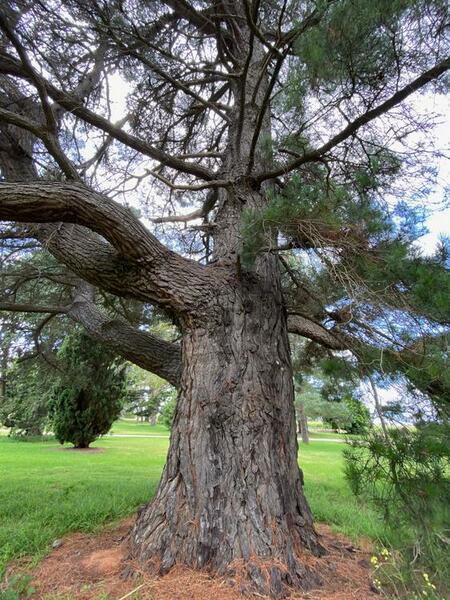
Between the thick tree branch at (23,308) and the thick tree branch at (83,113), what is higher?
the thick tree branch at (83,113)

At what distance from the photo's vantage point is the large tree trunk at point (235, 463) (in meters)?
2.10

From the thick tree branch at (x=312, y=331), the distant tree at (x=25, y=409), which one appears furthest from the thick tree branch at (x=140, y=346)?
the distant tree at (x=25, y=409)

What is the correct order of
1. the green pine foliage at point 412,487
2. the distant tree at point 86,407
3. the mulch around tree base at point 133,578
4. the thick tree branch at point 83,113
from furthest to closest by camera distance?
the distant tree at point 86,407 → the thick tree branch at point 83,113 → the mulch around tree base at point 133,578 → the green pine foliage at point 412,487

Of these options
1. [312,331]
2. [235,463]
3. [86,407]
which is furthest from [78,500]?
[86,407]

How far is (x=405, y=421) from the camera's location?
1820 mm

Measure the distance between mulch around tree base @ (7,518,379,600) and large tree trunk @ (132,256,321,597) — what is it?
0.30ft

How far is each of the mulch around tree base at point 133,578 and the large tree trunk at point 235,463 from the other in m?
0.09

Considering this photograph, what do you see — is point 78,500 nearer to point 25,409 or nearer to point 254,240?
point 254,240

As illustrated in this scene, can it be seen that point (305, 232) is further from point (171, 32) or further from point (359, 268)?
point (171, 32)

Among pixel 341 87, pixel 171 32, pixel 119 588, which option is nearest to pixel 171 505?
pixel 119 588

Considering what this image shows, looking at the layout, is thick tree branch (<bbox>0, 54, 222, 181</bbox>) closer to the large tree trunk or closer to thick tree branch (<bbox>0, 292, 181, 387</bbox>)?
the large tree trunk

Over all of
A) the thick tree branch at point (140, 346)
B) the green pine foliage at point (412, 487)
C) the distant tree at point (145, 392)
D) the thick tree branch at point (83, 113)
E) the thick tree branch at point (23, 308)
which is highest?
the thick tree branch at point (83, 113)

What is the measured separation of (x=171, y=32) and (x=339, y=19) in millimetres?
2567

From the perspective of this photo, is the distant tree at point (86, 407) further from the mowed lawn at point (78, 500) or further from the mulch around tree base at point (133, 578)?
the mulch around tree base at point (133, 578)
